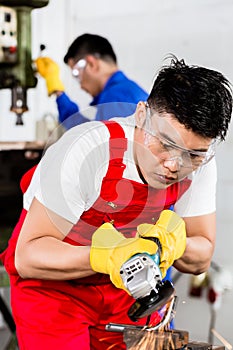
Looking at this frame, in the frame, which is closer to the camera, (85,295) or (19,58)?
(85,295)

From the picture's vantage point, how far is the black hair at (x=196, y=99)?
119 centimetres

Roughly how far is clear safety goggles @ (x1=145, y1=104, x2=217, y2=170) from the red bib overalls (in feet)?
0.38

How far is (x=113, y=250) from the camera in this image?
3.83 ft

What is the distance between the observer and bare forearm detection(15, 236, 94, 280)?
1227 mm

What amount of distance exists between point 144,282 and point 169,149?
0.25 meters

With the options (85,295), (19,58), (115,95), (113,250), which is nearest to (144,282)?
(113,250)

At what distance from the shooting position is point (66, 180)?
48.0 inches

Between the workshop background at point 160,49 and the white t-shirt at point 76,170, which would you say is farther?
the workshop background at point 160,49

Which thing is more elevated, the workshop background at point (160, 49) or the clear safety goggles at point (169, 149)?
the clear safety goggles at point (169, 149)

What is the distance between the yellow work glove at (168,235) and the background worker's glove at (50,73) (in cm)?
167

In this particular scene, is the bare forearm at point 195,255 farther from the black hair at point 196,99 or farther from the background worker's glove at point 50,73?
the background worker's glove at point 50,73

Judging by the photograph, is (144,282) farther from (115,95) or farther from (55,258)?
(115,95)

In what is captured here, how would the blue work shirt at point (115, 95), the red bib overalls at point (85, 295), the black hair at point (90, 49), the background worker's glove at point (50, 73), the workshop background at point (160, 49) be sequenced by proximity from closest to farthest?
the red bib overalls at point (85, 295) → the blue work shirt at point (115, 95) → the black hair at point (90, 49) → the background worker's glove at point (50, 73) → the workshop background at point (160, 49)

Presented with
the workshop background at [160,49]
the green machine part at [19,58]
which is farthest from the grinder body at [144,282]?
the workshop background at [160,49]
